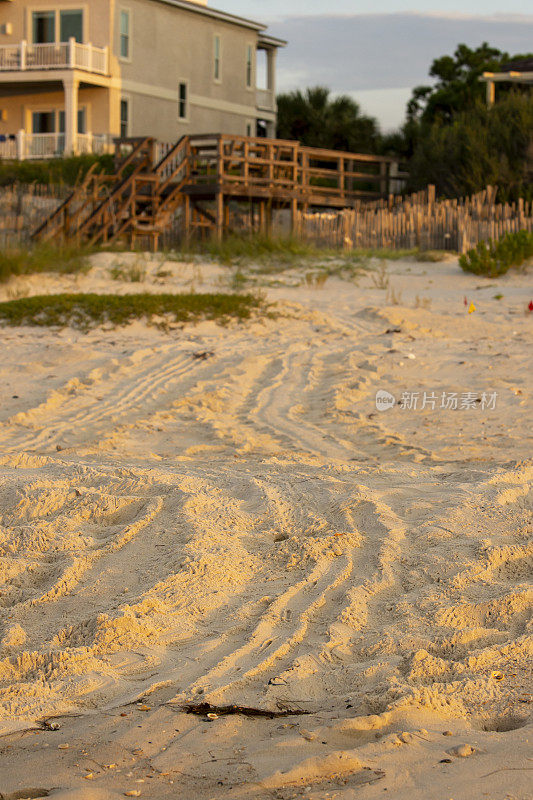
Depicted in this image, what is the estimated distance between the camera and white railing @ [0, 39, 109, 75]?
26266mm

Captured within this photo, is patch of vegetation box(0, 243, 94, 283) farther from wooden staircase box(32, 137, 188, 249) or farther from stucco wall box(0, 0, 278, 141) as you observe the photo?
stucco wall box(0, 0, 278, 141)

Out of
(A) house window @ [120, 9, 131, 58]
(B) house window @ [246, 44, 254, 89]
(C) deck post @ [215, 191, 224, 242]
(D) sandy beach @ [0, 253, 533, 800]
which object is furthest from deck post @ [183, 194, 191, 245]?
(B) house window @ [246, 44, 254, 89]

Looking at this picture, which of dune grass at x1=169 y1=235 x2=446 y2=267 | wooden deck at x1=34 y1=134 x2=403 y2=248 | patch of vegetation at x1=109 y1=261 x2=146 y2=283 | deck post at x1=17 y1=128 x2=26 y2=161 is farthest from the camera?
deck post at x1=17 y1=128 x2=26 y2=161

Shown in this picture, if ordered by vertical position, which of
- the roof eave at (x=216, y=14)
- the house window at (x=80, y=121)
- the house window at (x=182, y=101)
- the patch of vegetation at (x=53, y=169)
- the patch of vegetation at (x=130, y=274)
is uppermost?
the roof eave at (x=216, y=14)

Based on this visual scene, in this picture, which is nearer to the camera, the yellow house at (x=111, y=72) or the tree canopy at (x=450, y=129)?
the tree canopy at (x=450, y=129)

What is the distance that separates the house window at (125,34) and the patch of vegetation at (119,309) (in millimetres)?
19380

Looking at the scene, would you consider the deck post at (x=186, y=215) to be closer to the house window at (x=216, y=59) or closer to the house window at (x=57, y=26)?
the house window at (x=57, y=26)

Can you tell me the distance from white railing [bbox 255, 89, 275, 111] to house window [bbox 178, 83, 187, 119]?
3441 mm

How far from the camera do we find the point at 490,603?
3.48 meters

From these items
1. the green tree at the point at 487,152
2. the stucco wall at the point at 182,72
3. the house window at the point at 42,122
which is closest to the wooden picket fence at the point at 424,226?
the green tree at the point at 487,152

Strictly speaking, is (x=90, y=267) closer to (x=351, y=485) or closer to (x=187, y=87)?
(x=351, y=485)

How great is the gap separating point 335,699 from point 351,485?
204 centimetres

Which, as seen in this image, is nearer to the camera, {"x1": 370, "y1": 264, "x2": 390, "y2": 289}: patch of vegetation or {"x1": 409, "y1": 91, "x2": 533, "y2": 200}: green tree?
{"x1": 370, "y1": 264, "x2": 390, "y2": 289}: patch of vegetation

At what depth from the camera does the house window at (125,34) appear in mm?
27734
